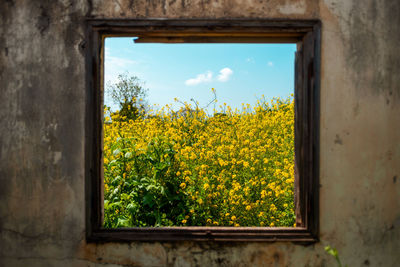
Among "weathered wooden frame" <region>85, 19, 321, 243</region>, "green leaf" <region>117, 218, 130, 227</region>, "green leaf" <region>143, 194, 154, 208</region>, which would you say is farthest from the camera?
"green leaf" <region>143, 194, 154, 208</region>

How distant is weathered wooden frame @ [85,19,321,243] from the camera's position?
2.04 m

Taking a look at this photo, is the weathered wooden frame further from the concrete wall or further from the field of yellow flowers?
the field of yellow flowers

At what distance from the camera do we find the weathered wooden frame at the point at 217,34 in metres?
2.04

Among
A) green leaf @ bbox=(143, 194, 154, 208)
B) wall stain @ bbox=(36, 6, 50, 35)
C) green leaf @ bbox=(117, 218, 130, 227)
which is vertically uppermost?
wall stain @ bbox=(36, 6, 50, 35)

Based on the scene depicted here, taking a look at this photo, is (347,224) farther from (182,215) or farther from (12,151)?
(12,151)

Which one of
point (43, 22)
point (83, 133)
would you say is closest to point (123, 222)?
point (83, 133)

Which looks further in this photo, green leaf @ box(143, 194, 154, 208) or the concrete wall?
green leaf @ box(143, 194, 154, 208)

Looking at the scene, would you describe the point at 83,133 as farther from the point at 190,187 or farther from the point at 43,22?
the point at 190,187

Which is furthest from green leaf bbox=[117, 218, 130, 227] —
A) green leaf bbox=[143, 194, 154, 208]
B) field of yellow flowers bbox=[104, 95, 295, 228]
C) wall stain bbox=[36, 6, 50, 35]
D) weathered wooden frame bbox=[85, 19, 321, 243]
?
wall stain bbox=[36, 6, 50, 35]

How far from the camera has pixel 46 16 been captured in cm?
206

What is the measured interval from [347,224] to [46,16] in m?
2.76

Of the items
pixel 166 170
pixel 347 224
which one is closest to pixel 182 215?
pixel 166 170

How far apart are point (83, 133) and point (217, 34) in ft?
4.16

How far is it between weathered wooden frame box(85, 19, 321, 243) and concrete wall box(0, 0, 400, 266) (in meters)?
0.06
